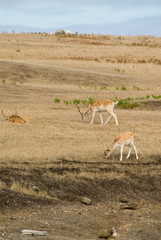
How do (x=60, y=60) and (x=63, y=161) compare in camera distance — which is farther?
(x=60, y=60)

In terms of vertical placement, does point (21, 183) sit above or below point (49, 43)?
below

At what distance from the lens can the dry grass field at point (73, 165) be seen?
1257cm

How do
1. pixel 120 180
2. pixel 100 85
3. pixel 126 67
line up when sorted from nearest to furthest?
pixel 120 180
pixel 100 85
pixel 126 67

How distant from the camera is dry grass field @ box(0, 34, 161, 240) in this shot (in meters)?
12.6

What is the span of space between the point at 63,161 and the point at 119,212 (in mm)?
3888

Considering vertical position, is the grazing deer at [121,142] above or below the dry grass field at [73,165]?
above

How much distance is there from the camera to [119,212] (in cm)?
1377

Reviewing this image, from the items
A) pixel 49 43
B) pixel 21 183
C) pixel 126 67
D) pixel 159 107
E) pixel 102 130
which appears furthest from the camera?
pixel 49 43

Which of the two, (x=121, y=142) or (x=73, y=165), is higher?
(x=121, y=142)

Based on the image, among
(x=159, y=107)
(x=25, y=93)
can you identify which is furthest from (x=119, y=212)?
(x=25, y=93)

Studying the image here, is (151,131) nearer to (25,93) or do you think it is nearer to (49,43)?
(25,93)

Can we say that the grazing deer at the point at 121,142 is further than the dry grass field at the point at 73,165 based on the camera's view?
Yes

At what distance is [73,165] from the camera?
1680cm

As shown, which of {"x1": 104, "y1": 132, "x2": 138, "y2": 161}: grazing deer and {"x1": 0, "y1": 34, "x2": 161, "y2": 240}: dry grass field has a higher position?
{"x1": 104, "y1": 132, "x2": 138, "y2": 161}: grazing deer
